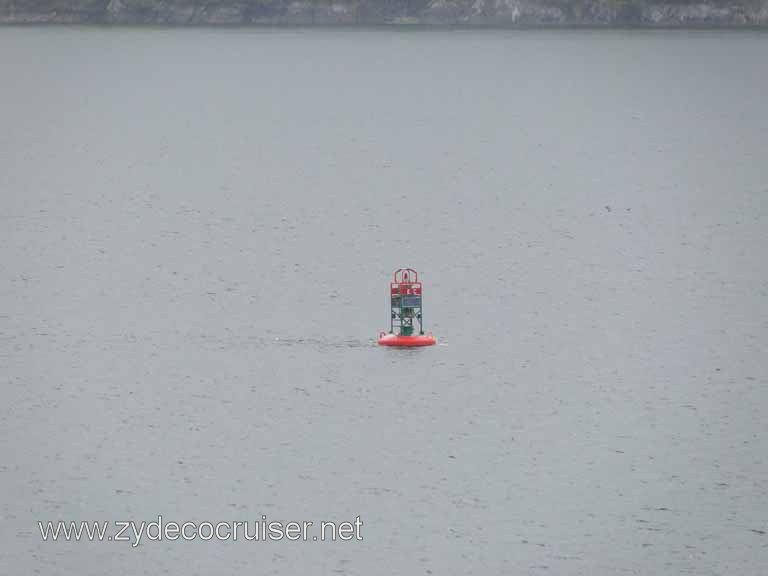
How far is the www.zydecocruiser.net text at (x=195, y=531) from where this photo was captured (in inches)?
1788

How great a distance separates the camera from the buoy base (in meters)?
64.0

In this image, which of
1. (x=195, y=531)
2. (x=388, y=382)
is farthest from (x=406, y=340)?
(x=195, y=531)

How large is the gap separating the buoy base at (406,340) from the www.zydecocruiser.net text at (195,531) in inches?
692

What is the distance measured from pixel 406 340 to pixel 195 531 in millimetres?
19588

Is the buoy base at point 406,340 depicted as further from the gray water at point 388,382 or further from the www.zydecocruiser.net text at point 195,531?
the www.zydecocruiser.net text at point 195,531

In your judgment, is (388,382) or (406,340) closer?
(388,382)

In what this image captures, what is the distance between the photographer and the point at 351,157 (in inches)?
5861

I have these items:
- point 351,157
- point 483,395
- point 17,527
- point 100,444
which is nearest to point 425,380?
point 483,395

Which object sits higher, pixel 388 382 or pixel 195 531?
pixel 388 382

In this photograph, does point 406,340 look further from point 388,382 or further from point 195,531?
point 195,531

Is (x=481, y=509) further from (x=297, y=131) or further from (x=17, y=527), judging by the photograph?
(x=297, y=131)

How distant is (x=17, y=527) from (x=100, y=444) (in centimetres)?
735

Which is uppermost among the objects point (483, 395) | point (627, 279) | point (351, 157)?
point (351, 157)

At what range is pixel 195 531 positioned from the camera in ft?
151
